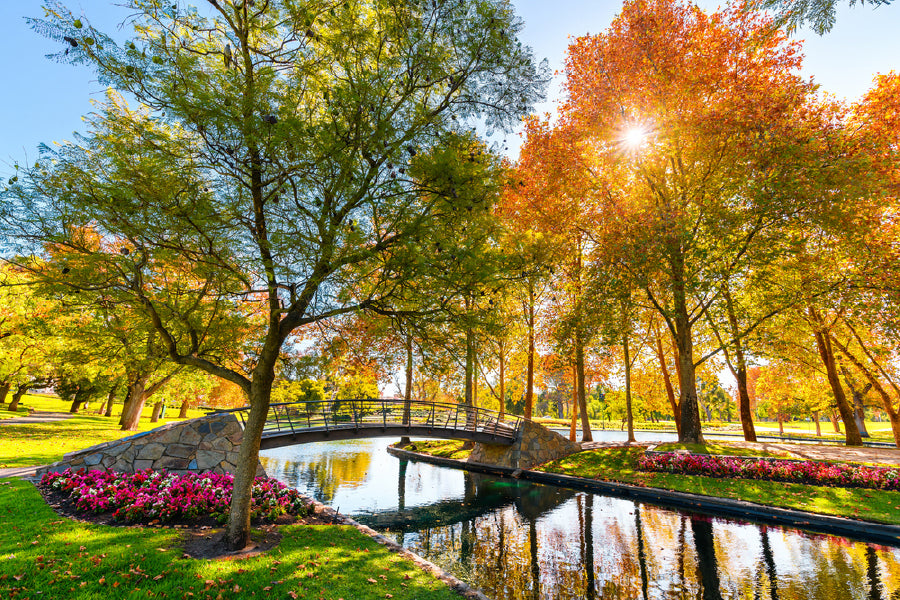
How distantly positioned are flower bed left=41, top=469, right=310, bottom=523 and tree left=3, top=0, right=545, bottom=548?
91.8 inches

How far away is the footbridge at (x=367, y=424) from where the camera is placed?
1501cm

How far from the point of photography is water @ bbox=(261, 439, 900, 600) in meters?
7.51

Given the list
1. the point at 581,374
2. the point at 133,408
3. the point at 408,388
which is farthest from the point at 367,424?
the point at 133,408

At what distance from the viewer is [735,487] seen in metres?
13.5

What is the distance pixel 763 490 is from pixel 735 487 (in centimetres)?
75

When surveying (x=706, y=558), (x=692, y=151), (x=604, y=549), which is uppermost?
(x=692, y=151)

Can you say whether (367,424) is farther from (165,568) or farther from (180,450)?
(165,568)

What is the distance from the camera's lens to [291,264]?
6.39 metres

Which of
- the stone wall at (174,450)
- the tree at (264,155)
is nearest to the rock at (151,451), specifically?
the stone wall at (174,450)

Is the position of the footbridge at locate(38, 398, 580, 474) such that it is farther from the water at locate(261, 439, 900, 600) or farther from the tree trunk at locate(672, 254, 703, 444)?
the tree trunk at locate(672, 254, 703, 444)

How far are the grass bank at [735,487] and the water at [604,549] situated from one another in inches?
57.5

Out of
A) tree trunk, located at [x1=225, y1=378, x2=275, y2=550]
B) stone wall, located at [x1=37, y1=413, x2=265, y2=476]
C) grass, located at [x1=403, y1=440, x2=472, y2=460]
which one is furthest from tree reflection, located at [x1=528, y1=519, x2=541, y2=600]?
grass, located at [x1=403, y1=440, x2=472, y2=460]

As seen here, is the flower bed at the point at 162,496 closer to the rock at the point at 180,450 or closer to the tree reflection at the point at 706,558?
the rock at the point at 180,450

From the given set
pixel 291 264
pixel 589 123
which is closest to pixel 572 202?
pixel 589 123
